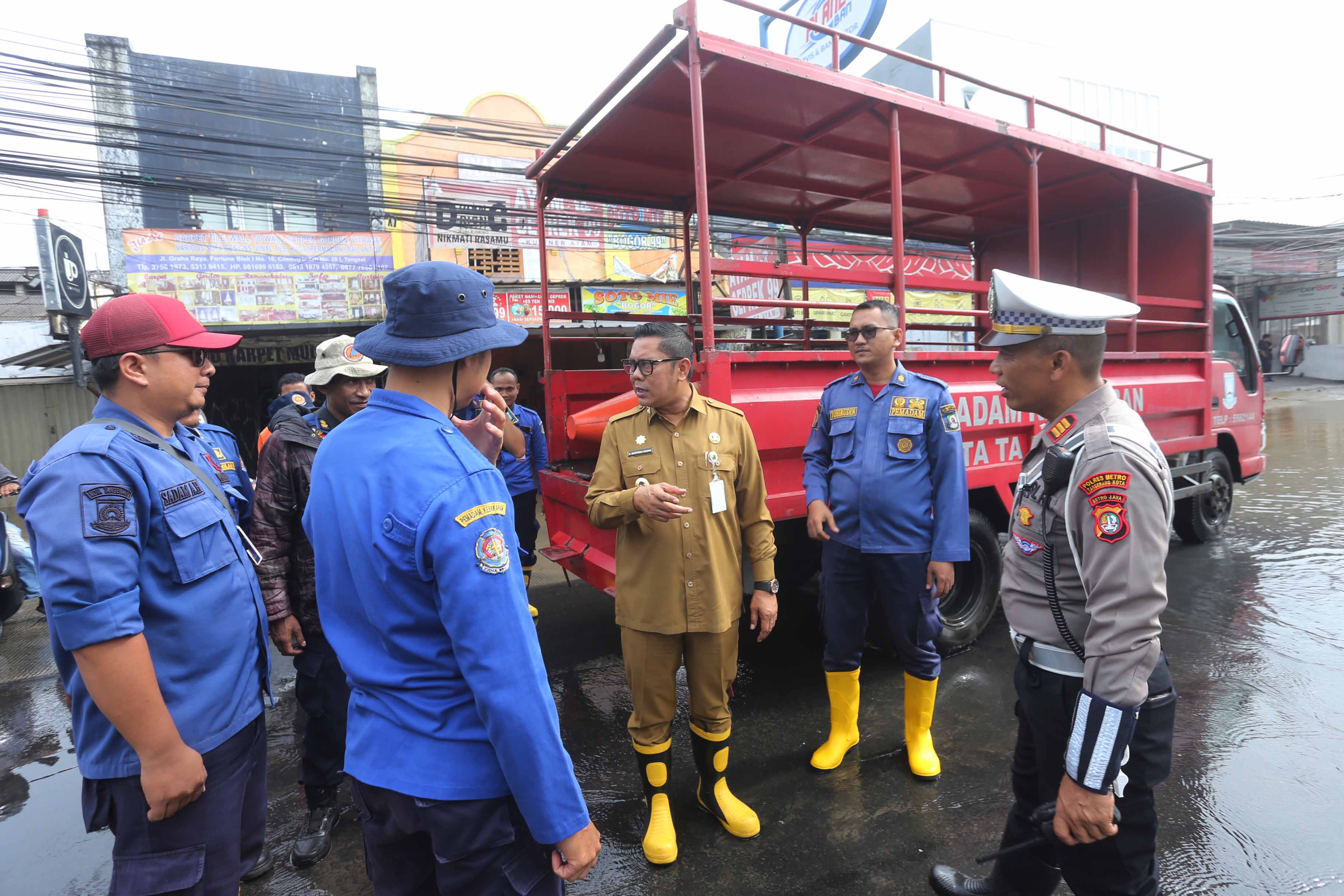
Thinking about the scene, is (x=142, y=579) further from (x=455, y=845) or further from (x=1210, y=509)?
(x=1210, y=509)

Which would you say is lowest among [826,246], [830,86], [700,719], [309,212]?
[700,719]

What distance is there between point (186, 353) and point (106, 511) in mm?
468

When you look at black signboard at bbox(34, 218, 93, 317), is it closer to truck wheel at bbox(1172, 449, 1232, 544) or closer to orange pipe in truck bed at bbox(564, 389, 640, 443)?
orange pipe in truck bed at bbox(564, 389, 640, 443)

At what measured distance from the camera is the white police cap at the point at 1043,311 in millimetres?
1533

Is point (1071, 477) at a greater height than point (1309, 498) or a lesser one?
greater

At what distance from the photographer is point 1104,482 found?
1366 mm

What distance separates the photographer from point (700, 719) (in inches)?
93.7

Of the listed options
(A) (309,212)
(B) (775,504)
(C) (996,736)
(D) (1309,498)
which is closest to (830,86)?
(B) (775,504)

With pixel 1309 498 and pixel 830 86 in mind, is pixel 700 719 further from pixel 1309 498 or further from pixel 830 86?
pixel 1309 498

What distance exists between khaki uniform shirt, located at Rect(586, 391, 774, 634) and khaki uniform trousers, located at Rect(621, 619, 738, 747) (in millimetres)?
62

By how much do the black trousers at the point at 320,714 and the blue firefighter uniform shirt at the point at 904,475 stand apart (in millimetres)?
2013

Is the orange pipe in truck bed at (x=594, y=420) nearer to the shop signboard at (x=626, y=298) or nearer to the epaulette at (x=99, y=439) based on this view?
the epaulette at (x=99, y=439)

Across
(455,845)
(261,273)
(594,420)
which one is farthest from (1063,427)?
(261,273)

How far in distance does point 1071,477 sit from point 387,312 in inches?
56.3
